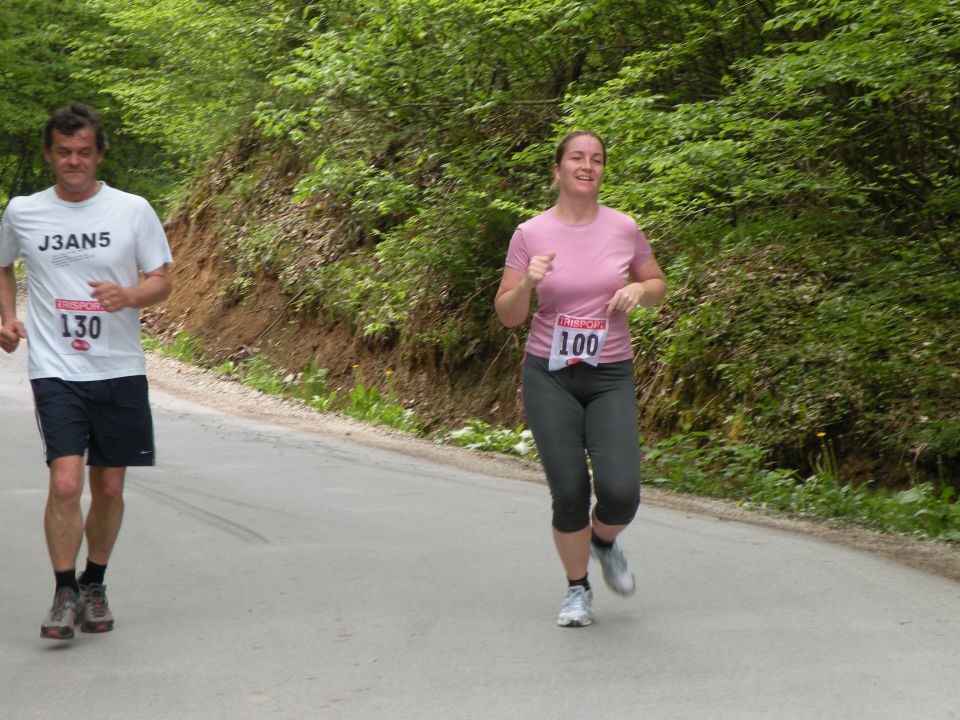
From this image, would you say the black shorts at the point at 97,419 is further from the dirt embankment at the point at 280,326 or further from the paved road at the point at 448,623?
the dirt embankment at the point at 280,326

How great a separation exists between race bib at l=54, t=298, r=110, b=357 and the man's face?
463 mm

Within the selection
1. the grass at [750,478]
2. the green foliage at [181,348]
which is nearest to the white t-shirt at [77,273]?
the grass at [750,478]

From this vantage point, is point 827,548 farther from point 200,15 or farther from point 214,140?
point 214,140

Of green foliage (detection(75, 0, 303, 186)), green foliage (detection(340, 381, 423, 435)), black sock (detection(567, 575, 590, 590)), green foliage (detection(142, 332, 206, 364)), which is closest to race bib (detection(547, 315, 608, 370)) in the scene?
black sock (detection(567, 575, 590, 590))

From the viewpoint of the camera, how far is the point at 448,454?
39.3 feet

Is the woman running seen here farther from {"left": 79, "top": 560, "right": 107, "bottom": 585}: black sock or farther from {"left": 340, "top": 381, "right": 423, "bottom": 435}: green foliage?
{"left": 340, "top": 381, "right": 423, "bottom": 435}: green foliage

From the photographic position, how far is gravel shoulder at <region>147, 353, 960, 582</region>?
24.7 feet

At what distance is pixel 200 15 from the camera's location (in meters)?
20.6

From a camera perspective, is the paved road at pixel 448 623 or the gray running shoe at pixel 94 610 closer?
the paved road at pixel 448 623

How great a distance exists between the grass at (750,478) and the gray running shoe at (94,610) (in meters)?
5.16

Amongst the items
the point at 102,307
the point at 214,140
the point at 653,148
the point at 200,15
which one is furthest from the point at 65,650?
the point at 214,140

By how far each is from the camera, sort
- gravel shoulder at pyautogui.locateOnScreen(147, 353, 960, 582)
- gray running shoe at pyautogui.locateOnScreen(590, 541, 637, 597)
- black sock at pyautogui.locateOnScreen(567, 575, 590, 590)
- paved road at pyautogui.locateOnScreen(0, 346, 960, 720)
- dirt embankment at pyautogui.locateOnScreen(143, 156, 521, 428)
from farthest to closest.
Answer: dirt embankment at pyautogui.locateOnScreen(143, 156, 521, 428), gravel shoulder at pyautogui.locateOnScreen(147, 353, 960, 582), gray running shoe at pyautogui.locateOnScreen(590, 541, 637, 597), black sock at pyautogui.locateOnScreen(567, 575, 590, 590), paved road at pyautogui.locateOnScreen(0, 346, 960, 720)

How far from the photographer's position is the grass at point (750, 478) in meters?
8.84

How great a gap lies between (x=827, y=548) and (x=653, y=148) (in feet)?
14.5
